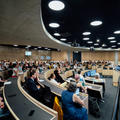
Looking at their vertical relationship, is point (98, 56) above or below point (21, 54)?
A: below

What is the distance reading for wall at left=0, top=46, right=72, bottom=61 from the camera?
12.0 m

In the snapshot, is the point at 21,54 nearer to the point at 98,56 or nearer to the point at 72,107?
the point at 72,107

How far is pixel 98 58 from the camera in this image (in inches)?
777

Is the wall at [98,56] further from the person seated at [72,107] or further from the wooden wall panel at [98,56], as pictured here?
the person seated at [72,107]

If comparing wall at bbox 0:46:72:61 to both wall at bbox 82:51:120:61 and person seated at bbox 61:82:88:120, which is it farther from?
person seated at bbox 61:82:88:120

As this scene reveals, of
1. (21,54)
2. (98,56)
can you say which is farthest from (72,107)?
(98,56)

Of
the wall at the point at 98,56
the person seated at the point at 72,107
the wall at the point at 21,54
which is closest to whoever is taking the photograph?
the person seated at the point at 72,107

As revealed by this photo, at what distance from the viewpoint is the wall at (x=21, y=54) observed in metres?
12.0

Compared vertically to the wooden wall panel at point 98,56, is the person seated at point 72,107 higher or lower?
lower

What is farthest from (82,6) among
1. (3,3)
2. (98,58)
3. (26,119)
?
(98,58)

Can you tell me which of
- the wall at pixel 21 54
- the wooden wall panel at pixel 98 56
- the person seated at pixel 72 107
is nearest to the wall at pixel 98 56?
the wooden wall panel at pixel 98 56

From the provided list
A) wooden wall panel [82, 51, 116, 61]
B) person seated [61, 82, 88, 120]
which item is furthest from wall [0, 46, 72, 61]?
person seated [61, 82, 88, 120]

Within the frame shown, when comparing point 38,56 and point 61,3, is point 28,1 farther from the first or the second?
point 38,56

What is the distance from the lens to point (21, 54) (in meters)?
14.0
